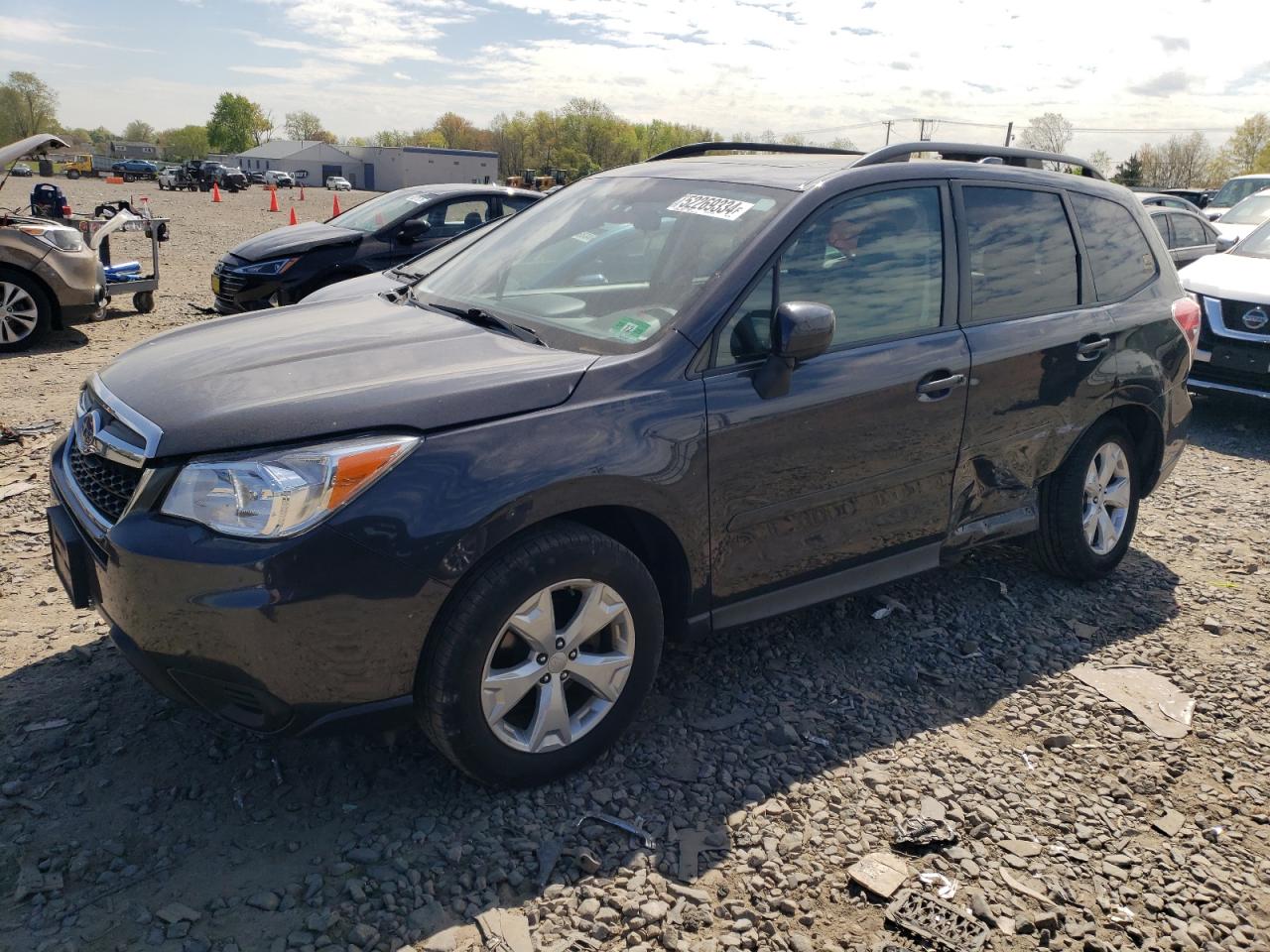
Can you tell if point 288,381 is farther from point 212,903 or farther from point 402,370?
point 212,903

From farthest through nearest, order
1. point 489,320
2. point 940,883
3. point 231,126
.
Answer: point 231,126 < point 489,320 < point 940,883

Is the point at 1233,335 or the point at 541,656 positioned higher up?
the point at 1233,335

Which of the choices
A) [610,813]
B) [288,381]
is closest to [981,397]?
[610,813]

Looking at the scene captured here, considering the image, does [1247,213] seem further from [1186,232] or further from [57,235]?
[57,235]

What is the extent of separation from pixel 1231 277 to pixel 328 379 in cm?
845

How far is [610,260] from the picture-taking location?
3619mm

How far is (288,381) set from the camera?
284 cm

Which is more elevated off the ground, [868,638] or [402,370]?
[402,370]

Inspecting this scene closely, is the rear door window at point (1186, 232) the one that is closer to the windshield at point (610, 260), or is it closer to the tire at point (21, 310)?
the windshield at point (610, 260)

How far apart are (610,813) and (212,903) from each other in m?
1.09

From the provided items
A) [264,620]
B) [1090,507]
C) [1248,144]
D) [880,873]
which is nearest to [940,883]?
[880,873]

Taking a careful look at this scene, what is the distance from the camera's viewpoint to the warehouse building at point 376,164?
106375mm

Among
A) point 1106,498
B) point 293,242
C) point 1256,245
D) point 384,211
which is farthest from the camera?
point 384,211

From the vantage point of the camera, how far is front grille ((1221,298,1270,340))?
26.1ft
